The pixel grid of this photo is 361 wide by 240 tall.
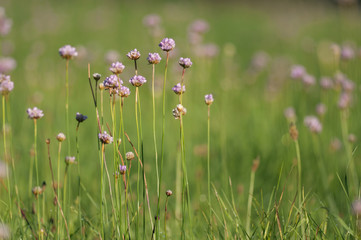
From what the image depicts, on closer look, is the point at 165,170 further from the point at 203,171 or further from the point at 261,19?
the point at 261,19

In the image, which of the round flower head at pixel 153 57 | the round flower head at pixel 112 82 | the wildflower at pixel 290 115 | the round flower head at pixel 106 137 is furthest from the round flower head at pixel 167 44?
the wildflower at pixel 290 115

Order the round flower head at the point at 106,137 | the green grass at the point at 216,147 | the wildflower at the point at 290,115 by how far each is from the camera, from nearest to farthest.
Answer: the round flower head at the point at 106,137, the green grass at the point at 216,147, the wildflower at the point at 290,115

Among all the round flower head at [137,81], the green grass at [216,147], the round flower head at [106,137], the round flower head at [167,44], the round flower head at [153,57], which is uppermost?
the round flower head at [167,44]

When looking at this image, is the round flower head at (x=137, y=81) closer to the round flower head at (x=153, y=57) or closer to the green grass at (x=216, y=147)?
the round flower head at (x=153, y=57)

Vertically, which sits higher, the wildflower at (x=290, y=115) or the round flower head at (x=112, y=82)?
the round flower head at (x=112, y=82)

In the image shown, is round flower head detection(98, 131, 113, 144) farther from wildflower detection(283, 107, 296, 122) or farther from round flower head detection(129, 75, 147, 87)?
wildflower detection(283, 107, 296, 122)

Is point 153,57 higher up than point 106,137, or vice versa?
point 153,57

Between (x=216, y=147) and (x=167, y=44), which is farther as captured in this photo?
(x=216, y=147)

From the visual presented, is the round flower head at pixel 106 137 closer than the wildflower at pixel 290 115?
Yes

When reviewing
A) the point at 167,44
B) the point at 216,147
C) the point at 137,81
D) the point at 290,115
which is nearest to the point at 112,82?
the point at 137,81

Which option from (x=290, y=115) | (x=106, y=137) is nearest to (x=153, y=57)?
(x=106, y=137)

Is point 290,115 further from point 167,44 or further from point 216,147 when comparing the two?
point 167,44

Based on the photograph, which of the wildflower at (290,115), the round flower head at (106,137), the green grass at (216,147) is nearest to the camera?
the round flower head at (106,137)

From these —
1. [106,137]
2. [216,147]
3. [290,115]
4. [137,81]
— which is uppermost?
[137,81]
